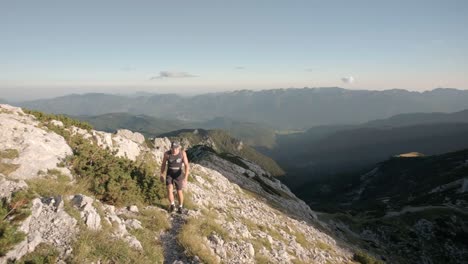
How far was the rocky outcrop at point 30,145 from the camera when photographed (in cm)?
1481

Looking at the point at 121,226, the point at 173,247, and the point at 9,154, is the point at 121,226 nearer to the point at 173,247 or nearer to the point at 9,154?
the point at 173,247

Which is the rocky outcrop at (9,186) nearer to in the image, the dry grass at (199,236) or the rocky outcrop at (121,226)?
the rocky outcrop at (121,226)

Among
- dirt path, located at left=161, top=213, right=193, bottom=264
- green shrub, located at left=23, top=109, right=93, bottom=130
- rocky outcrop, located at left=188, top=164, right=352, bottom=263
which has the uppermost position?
green shrub, located at left=23, top=109, right=93, bottom=130

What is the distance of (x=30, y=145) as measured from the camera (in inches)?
648

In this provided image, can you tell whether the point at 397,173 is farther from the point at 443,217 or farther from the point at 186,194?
the point at 186,194

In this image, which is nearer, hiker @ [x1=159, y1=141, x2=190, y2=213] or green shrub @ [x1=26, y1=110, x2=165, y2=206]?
green shrub @ [x1=26, y1=110, x2=165, y2=206]

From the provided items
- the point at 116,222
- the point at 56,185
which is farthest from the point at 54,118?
the point at 116,222

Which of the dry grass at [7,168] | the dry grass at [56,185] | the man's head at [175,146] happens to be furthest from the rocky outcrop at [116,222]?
the man's head at [175,146]

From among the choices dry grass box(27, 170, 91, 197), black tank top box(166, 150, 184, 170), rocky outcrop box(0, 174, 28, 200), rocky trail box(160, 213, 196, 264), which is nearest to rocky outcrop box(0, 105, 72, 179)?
dry grass box(27, 170, 91, 197)

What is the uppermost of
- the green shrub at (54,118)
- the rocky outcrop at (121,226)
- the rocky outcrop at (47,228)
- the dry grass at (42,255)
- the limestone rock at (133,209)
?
the green shrub at (54,118)

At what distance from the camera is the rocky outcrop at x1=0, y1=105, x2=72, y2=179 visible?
14809 mm

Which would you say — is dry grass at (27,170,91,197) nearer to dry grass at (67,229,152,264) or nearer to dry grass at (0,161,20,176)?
dry grass at (0,161,20,176)

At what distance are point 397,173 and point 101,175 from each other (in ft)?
668

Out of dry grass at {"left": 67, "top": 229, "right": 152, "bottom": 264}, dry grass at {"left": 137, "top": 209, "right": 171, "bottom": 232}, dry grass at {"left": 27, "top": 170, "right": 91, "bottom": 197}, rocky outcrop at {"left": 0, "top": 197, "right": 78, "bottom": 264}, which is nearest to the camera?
rocky outcrop at {"left": 0, "top": 197, "right": 78, "bottom": 264}
